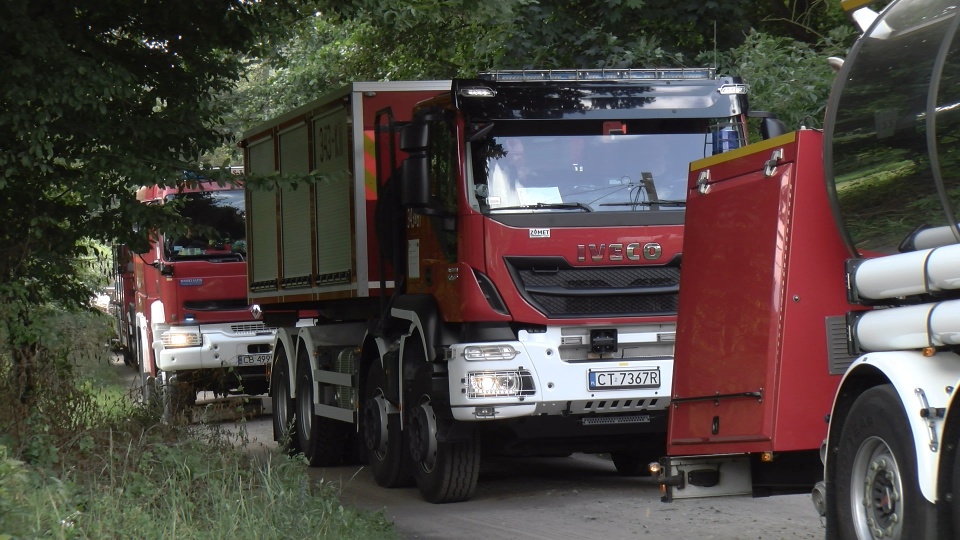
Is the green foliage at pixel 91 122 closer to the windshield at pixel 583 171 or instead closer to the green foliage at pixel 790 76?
the windshield at pixel 583 171

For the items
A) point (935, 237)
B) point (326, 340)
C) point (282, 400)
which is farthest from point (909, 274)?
point (282, 400)

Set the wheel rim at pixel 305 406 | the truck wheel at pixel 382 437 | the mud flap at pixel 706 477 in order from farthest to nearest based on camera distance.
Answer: the wheel rim at pixel 305 406 → the truck wheel at pixel 382 437 → the mud flap at pixel 706 477

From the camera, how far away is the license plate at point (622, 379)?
9.28 metres

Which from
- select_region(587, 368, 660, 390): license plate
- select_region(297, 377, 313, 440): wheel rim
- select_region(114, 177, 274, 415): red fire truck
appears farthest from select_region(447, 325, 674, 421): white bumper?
select_region(114, 177, 274, 415): red fire truck

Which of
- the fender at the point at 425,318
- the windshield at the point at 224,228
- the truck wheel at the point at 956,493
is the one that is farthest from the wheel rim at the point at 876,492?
the windshield at the point at 224,228

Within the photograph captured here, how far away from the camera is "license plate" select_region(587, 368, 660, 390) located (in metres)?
9.28

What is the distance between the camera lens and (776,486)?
6883 millimetres

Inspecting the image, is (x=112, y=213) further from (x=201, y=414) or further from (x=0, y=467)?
(x=0, y=467)

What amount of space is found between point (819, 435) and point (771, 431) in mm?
216

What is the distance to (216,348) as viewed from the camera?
1661 cm

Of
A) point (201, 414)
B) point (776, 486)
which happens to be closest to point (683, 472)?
point (776, 486)

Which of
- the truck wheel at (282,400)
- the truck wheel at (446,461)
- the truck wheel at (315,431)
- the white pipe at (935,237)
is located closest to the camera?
the white pipe at (935,237)

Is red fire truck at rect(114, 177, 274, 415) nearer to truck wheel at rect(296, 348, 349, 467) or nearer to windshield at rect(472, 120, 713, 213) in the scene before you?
truck wheel at rect(296, 348, 349, 467)

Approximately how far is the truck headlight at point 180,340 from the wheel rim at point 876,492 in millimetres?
12082
